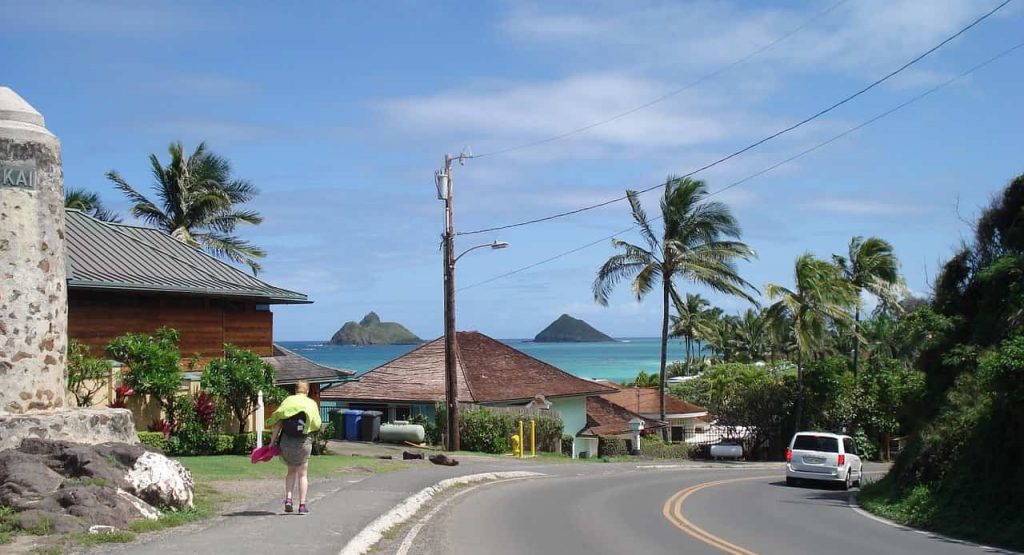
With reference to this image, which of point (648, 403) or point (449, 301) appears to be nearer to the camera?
point (449, 301)

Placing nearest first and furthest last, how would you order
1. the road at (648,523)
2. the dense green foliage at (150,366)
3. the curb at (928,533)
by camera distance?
the road at (648,523), the curb at (928,533), the dense green foliage at (150,366)

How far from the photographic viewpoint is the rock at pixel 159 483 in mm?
13000

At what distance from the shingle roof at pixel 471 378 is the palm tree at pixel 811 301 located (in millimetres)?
8803

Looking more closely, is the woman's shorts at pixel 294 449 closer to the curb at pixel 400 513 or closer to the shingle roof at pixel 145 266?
the curb at pixel 400 513

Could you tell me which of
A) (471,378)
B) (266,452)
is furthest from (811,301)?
(266,452)

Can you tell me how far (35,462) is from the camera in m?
12.5

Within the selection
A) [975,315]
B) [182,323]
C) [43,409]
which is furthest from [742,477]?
[43,409]

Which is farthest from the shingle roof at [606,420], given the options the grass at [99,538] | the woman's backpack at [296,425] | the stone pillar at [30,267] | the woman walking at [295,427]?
the grass at [99,538]

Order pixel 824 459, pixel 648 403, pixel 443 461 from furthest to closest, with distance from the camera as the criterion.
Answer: pixel 648 403
pixel 443 461
pixel 824 459

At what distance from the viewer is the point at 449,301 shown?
32344mm

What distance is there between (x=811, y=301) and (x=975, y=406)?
957 inches

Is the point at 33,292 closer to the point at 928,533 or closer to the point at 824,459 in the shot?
the point at 928,533

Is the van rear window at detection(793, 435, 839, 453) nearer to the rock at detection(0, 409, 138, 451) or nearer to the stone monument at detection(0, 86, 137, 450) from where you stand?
the rock at detection(0, 409, 138, 451)

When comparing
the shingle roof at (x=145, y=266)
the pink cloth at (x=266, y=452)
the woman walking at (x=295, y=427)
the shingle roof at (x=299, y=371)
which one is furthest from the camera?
the shingle roof at (x=299, y=371)
